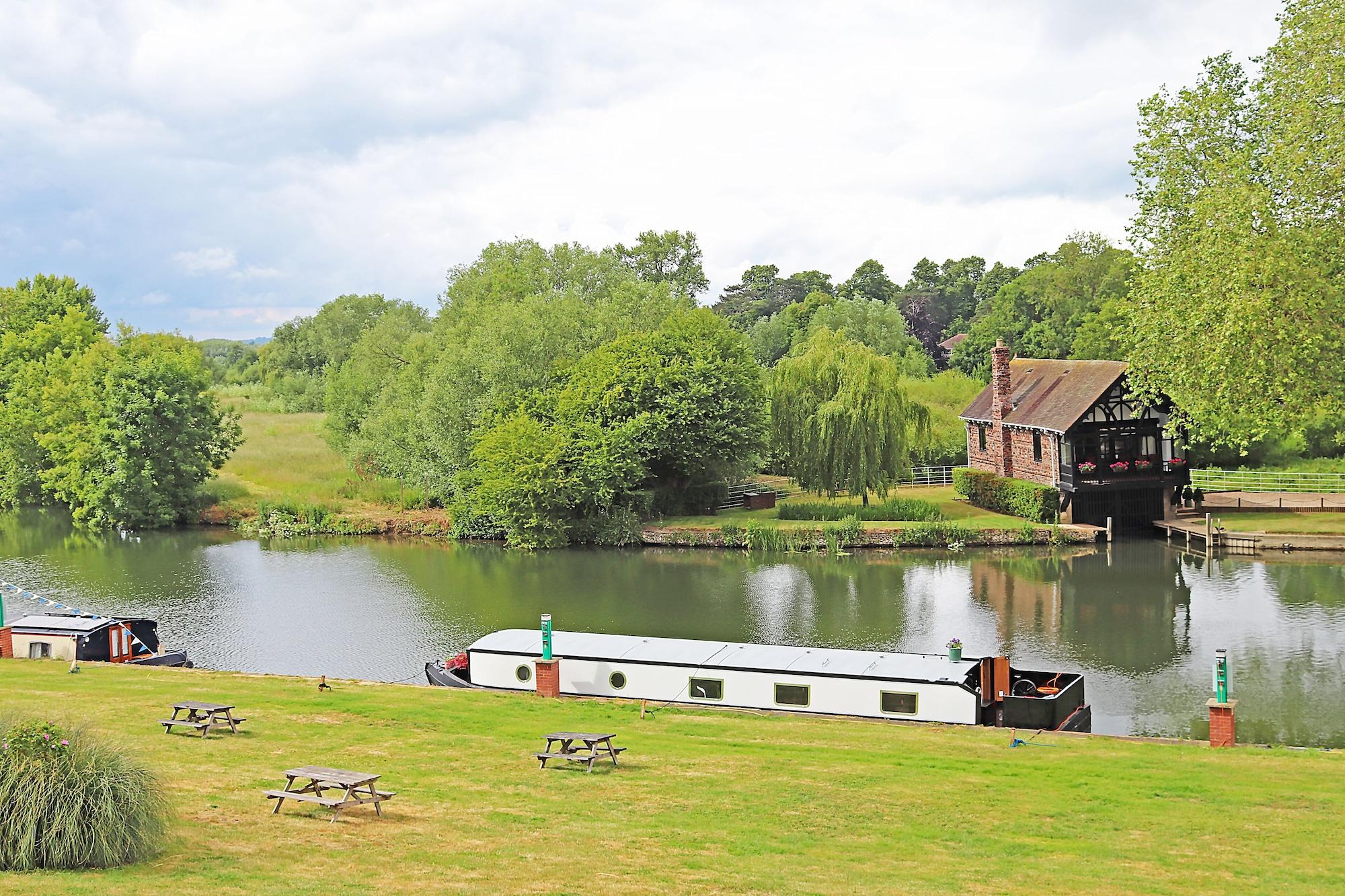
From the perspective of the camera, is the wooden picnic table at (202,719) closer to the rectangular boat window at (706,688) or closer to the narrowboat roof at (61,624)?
the rectangular boat window at (706,688)

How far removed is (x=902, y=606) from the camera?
Answer: 34.8 metres

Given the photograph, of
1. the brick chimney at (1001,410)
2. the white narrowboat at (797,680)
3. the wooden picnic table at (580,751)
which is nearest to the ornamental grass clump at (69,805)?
the wooden picnic table at (580,751)

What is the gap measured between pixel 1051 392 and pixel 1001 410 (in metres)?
3.91

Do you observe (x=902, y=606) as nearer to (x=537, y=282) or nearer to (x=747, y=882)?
(x=747, y=882)

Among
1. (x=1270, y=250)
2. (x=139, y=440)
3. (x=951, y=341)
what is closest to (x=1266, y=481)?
(x=1270, y=250)

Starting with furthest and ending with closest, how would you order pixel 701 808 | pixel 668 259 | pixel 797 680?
pixel 668 259, pixel 797 680, pixel 701 808

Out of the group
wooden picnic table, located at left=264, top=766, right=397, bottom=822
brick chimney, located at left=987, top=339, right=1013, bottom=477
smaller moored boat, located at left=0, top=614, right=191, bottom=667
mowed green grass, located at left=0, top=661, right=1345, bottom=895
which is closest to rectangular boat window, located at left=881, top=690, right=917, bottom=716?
mowed green grass, located at left=0, top=661, right=1345, bottom=895

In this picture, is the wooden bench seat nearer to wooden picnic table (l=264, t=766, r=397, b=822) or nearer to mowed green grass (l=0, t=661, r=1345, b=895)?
wooden picnic table (l=264, t=766, r=397, b=822)

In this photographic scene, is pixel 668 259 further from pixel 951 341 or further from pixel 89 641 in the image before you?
pixel 89 641

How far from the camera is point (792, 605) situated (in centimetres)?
3541

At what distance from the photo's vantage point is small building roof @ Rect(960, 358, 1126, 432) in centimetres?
4719

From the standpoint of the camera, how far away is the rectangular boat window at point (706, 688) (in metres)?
22.5

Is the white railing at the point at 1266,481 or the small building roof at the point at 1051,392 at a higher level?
the small building roof at the point at 1051,392

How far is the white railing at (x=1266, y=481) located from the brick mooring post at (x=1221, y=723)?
119 feet
